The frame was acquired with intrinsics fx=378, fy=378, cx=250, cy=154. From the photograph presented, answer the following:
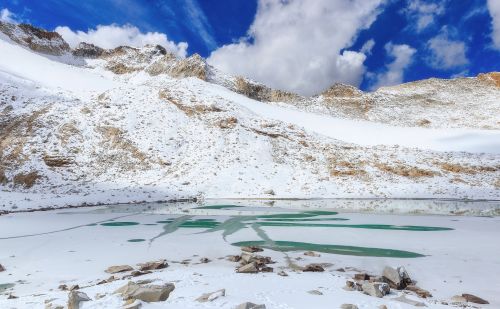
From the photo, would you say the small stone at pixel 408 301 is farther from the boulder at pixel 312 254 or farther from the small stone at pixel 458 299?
the boulder at pixel 312 254

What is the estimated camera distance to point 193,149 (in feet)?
121

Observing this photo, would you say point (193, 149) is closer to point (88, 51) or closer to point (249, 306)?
point (249, 306)

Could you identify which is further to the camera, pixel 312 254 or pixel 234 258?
pixel 312 254

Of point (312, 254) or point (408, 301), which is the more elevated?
point (312, 254)

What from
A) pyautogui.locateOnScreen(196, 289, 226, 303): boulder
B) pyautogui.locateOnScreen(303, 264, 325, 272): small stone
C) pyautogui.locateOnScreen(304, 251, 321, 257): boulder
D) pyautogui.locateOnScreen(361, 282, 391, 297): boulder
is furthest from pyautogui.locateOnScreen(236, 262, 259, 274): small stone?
pyautogui.locateOnScreen(304, 251, 321, 257): boulder

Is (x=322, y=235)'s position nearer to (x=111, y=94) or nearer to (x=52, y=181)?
(x=52, y=181)

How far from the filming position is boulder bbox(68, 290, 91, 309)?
5.92 meters

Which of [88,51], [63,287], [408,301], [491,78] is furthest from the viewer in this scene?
[88,51]

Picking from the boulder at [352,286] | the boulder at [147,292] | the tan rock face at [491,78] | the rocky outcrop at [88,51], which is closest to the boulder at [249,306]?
the boulder at [147,292]

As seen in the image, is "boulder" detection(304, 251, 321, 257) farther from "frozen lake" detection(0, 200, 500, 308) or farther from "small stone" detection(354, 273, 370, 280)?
"small stone" detection(354, 273, 370, 280)

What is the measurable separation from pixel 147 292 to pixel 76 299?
1101 millimetres

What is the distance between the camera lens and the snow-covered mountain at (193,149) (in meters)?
29.3

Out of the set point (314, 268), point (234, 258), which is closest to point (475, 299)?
point (314, 268)

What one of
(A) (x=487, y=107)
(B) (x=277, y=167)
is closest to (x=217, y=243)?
(B) (x=277, y=167)
